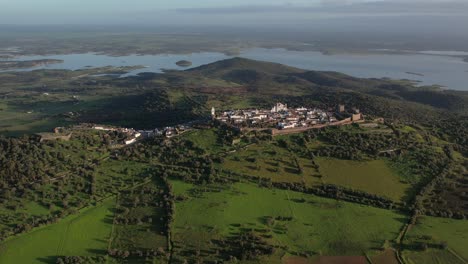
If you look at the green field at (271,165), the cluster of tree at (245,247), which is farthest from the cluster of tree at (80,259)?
the green field at (271,165)

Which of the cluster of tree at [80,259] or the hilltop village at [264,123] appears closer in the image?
the cluster of tree at [80,259]

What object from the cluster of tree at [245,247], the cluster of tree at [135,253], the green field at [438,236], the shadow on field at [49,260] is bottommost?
the shadow on field at [49,260]

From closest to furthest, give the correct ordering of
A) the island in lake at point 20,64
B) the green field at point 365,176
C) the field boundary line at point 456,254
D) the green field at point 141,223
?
1. the field boundary line at point 456,254
2. the green field at point 141,223
3. the green field at point 365,176
4. the island in lake at point 20,64

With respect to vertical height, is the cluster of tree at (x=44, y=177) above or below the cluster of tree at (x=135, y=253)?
above

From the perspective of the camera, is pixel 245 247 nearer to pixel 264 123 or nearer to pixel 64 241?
pixel 64 241

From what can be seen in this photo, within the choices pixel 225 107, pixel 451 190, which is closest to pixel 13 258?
pixel 451 190

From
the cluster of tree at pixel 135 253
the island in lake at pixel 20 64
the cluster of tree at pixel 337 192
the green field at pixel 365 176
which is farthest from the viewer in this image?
the island in lake at pixel 20 64

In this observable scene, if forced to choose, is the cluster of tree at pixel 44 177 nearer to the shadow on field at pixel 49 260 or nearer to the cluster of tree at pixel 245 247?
the shadow on field at pixel 49 260
